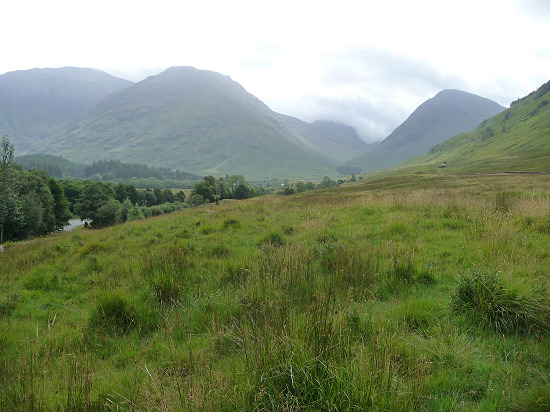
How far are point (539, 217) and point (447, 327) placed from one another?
7.80 m

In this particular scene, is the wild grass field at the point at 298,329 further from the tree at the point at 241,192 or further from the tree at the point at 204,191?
the tree at the point at 241,192

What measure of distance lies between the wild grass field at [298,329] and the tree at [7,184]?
1986 inches

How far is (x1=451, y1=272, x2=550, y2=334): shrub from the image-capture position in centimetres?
380

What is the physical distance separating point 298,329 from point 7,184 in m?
61.1

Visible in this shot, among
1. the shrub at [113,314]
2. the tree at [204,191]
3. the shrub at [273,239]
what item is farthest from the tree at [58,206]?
the shrub at [113,314]

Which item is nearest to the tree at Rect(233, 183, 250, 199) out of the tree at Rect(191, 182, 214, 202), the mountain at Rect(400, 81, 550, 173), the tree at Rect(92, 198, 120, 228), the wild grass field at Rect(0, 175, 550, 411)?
the tree at Rect(191, 182, 214, 202)

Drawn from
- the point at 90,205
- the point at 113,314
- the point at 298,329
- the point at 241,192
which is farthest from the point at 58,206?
the point at 298,329

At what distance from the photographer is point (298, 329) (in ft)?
10.0

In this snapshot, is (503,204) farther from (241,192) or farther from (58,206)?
(241,192)

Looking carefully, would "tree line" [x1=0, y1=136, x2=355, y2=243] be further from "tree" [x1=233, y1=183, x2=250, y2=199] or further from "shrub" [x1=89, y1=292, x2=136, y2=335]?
"shrub" [x1=89, y1=292, x2=136, y2=335]

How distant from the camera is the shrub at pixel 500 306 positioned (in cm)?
380

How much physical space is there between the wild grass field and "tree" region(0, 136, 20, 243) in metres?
50.4

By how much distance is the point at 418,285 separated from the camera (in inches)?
211

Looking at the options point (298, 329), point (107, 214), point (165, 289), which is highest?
point (298, 329)
